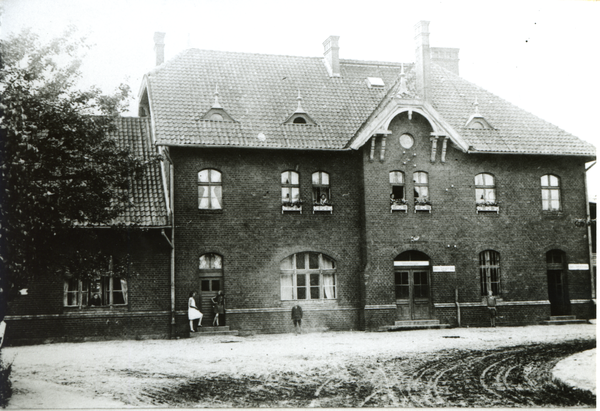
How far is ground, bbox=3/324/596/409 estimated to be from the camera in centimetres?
1093

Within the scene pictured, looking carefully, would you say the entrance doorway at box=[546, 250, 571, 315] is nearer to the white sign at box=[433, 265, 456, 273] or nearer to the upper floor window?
the white sign at box=[433, 265, 456, 273]

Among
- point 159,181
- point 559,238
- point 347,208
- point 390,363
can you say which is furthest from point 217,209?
point 559,238

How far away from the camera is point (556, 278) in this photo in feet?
70.0

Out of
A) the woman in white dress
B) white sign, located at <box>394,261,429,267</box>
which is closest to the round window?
white sign, located at <box>394,261,429,267</box>

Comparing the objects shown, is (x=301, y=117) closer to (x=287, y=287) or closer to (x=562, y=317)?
(x=287, y=287)

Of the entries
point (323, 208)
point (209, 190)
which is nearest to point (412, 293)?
point (323, 208)

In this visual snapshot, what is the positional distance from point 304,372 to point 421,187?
9653 millimetres

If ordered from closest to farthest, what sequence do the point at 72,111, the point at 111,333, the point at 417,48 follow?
1. the point at 72,111
2. the point at 111,333
3. the point at 417,48

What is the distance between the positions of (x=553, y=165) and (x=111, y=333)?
1454 centimetres

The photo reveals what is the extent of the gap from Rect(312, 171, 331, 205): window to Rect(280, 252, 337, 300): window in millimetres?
1664

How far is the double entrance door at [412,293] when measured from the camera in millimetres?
20859

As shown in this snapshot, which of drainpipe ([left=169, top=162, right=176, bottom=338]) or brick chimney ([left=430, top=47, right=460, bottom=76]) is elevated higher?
brick chimney ([left=430, top=47, right=460, bottom=76])

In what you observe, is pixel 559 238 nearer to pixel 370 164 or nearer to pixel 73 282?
pixel 370 164

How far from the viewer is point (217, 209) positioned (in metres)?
20.1
